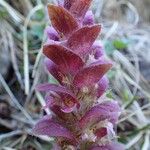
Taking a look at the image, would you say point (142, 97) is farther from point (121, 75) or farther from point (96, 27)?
point (96, 27)

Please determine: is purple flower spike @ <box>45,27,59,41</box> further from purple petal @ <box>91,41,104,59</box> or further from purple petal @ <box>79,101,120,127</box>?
purple petal @ <box>79,101,120,127</box>

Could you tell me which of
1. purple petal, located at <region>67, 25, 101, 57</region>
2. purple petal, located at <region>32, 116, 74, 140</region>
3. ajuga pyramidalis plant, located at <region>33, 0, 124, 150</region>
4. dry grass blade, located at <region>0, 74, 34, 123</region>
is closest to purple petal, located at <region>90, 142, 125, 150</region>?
ajuga pyramidalis plant, located at <region>33, 0, 124, 150</region>

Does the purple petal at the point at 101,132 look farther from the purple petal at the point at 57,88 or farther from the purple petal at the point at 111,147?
the purple petal at the point at 57,88

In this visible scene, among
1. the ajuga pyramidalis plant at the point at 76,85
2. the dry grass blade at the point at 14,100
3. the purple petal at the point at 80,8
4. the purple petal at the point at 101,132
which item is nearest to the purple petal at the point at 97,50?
the ajuga pyramidalis plant at the point at 76,85

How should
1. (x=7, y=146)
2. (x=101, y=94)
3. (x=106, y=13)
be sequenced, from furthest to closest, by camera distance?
(x=106, y=13), (x=7, y=146), (x=101, y=94)

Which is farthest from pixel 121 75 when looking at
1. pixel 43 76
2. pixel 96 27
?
pixel 96 27

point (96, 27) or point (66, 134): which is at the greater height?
point (96, 27)
